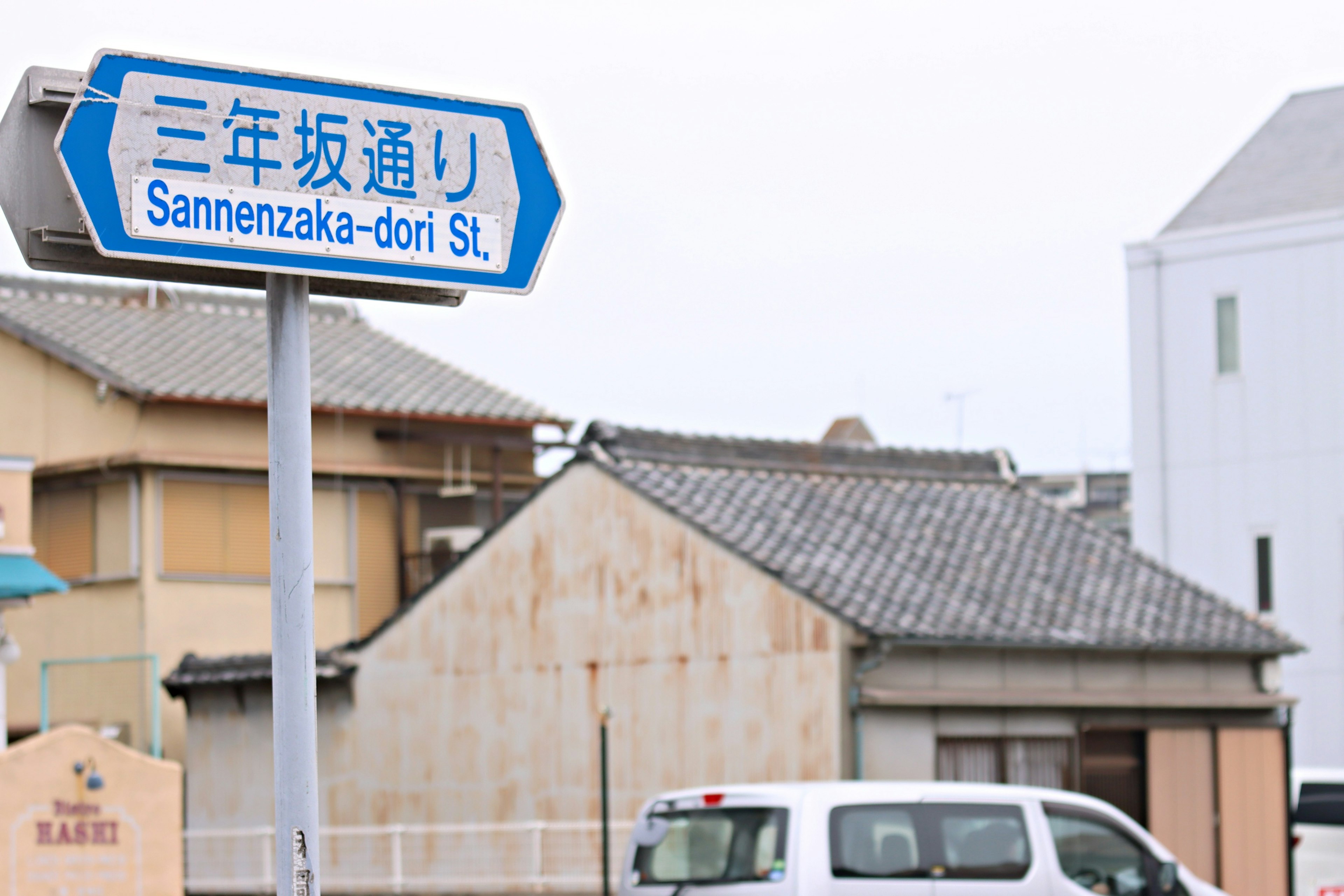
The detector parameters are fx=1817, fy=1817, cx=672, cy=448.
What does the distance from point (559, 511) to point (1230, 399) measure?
587 inches

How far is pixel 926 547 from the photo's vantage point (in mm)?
20062

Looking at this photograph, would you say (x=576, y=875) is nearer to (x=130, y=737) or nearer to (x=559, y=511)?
(x=559, y=511)

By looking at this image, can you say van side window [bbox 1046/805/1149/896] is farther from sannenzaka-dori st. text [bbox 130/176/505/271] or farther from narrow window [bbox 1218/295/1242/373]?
narrow window [bbox 1218/295/1242/373]

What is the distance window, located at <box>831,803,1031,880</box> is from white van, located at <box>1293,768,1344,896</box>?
875 cm

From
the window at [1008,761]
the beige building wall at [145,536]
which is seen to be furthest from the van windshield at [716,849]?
the beige building wall at [145,536]

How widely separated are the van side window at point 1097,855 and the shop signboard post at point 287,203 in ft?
27.9

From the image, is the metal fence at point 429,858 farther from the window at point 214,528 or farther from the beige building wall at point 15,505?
the beige building wall at point 15,505

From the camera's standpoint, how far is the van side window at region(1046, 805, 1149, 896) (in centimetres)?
1186

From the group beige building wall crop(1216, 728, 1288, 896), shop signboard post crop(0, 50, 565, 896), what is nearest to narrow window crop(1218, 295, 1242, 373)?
beige building wall crop(1216, 728, 1288, 896)

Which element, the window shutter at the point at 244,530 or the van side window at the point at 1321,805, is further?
the window shutter at the point at 244,530

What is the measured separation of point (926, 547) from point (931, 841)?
8542 mm

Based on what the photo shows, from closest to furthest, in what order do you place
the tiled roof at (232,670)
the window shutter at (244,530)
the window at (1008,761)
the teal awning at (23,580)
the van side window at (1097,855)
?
1. the van side window at (1097,855)
2. the teal awning at (23,580)
3. the window at (1008,761)
4. the tiled roof at (232,670)
5. the window shutter at (244,530)

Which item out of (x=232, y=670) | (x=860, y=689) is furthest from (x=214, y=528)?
(x=860, y=689)

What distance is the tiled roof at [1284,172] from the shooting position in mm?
30797
